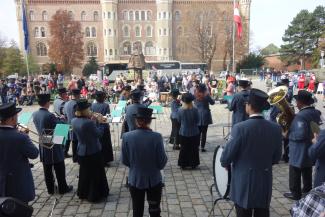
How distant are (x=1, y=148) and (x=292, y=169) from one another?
15.8 feet

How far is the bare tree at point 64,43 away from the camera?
54.6 m

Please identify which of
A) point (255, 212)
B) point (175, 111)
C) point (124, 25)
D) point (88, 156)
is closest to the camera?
point (255, 212)

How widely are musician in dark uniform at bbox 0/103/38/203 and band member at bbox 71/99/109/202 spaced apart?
131cm

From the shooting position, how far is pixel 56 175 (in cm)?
607

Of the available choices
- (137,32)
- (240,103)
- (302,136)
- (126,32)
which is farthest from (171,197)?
(126,32)

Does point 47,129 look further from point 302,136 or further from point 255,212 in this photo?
point 302,136

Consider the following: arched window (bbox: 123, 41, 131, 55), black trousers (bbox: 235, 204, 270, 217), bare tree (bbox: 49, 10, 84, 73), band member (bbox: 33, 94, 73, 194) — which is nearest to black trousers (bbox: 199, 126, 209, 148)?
band member (bbox: 33, 94, 73, 194)

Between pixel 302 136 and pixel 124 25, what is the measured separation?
70956 mm

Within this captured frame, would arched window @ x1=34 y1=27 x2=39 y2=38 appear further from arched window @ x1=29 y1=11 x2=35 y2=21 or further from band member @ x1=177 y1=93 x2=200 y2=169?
band member @ x1=177 y1=93 x2=200 y2=169

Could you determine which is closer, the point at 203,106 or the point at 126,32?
the point at 203,106

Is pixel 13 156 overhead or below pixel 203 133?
overhead

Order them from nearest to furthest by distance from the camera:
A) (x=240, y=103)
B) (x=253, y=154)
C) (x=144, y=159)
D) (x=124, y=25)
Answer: (x=253, y=154) < (x=144, y=159) < (x=240, y=103) < (x=124, y=25)

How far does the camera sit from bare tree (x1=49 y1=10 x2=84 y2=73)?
54.6 meters

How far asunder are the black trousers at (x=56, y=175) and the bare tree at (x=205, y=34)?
164ft
